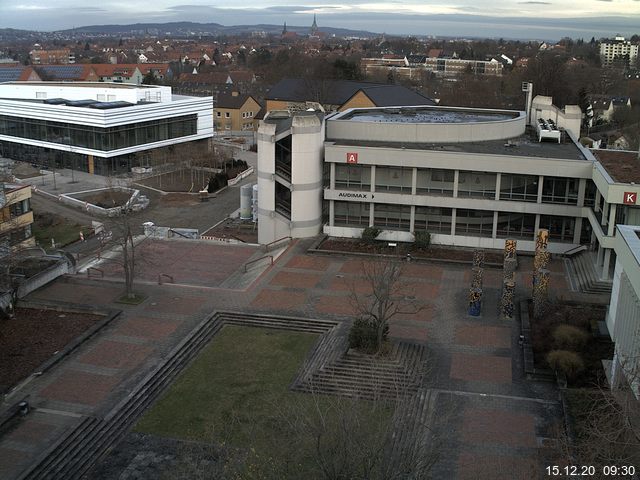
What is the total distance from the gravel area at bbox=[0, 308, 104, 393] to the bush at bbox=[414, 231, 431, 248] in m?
17.0

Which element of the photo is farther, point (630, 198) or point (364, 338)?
point (630, 198)

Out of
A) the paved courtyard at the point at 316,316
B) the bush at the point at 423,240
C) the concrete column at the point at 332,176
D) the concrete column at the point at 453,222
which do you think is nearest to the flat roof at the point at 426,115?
the concrete column at the point at 332,176

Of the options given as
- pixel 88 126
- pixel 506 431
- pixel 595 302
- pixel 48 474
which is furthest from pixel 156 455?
pixel 88 126

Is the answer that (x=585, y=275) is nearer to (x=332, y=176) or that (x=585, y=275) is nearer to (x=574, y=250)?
(x=574, y=250)

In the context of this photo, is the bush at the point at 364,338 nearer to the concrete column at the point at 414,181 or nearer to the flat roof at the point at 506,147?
the concrete column at the point at 414,181

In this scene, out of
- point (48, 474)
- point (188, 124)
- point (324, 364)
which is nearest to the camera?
point (48, 474)

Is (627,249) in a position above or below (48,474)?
above

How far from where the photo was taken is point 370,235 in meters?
39.3

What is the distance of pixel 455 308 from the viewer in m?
30.7

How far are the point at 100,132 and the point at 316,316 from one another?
40694mm

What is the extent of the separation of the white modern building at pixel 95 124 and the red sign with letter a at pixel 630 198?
148 ft

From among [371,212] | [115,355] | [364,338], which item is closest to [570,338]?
[364,338]

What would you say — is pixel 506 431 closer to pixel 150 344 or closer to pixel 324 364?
pixel 324 364

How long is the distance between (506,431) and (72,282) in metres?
21.1
